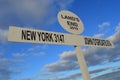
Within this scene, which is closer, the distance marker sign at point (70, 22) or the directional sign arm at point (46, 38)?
the directional sign arm at point (46, 38)

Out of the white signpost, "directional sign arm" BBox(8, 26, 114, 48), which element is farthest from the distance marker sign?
"directional sign arm" BBox(8, 26, 114, 48)

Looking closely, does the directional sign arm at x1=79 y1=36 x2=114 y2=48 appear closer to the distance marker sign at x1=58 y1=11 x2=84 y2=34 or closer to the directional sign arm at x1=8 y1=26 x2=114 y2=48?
the directional sign arm at x1=8 y1=26 x2=114 y2=48

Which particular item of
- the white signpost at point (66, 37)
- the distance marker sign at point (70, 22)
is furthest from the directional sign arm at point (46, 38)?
the distance marker sign at point (70, 22)

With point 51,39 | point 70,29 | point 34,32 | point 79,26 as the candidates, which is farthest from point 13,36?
point 79,26

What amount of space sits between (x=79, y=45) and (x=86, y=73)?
2.67 feet

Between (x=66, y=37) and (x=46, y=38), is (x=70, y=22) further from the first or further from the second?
(x=46, y=38)

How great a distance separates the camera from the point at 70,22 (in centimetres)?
648

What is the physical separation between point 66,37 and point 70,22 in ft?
1.92

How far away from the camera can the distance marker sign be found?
6.27 m

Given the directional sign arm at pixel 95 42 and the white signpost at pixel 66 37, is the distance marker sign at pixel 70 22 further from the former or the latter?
the directional sign arm at pixel 95 42

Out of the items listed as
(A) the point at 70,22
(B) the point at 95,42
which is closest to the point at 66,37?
(A) the point at 70,22

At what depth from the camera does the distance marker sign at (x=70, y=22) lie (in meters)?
6.27

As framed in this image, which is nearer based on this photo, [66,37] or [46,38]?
[46,38]

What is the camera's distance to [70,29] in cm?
639
